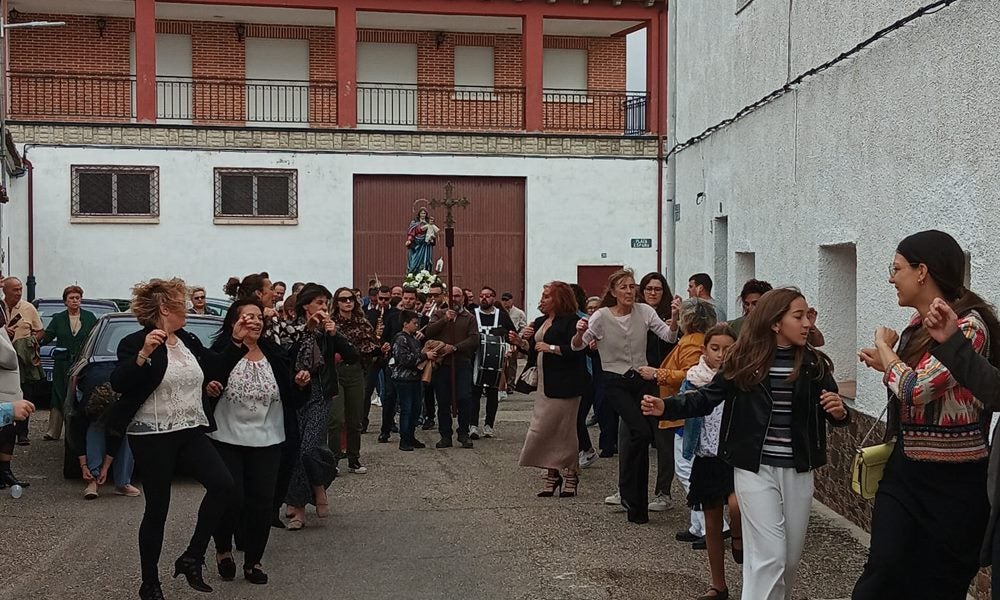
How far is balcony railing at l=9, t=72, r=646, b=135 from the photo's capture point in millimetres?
29781

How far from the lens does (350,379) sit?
38.3 ft

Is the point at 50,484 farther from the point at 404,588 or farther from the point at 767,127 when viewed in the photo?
the point at 767,127

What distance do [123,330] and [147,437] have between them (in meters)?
5.53

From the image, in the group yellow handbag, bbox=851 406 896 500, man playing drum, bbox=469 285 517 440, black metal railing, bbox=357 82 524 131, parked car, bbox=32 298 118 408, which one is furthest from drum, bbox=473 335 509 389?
black metal railing, bbox=357 82 524 131

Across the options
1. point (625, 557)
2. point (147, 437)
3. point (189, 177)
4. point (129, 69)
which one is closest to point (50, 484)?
point (147, 437)

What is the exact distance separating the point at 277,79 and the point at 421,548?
24.4 m

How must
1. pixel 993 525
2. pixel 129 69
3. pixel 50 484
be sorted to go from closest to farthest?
pixel 993 525 → pixel 50 484 → pixel 129 69

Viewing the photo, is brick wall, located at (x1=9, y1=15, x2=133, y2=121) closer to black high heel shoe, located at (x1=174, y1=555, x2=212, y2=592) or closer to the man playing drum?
the man playing drum

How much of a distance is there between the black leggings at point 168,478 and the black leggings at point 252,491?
260 millimetres

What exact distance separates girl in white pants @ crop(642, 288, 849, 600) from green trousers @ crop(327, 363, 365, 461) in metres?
5.60

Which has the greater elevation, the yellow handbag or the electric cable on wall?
the electric cable on wall

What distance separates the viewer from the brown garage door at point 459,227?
97.6ft

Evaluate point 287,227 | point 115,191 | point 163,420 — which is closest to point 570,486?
point 163,420

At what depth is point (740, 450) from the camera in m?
5.90
